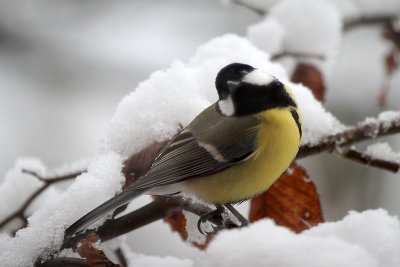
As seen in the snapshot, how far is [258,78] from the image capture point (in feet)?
4.86

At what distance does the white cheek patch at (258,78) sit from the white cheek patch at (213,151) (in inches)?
8.5

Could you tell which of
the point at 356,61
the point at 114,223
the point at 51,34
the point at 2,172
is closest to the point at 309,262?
the point at 114,223

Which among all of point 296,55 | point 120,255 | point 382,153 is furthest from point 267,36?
point 120,255

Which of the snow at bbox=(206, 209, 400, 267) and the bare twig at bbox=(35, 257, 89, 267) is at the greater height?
the bare twig at bbox=(35, 257, 89, 267)

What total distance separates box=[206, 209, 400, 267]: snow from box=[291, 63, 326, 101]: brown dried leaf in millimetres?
1168

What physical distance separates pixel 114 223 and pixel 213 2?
13.3 ft

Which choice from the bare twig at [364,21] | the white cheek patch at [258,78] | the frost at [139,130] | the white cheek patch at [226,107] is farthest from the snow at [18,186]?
the bare twig at [364,21]

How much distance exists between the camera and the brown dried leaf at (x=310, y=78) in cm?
196

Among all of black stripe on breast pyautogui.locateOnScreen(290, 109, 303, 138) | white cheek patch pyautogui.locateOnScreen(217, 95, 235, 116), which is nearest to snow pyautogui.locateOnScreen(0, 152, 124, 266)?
white cheek patch pyautogui.locateOnScreen(217, 95, 235, 116)

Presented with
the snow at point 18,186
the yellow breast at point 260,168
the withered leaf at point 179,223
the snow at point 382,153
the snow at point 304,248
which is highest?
the snow at point 18,186

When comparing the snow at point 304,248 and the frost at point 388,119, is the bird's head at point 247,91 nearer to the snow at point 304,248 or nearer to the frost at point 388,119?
the frost at point 388,119

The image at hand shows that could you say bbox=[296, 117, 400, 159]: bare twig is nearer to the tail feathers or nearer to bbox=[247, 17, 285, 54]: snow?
the tail feathers

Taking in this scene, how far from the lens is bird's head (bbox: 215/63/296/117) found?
1.44 m

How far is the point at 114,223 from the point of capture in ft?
4.09
